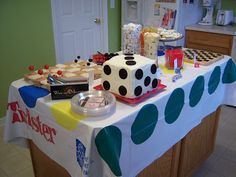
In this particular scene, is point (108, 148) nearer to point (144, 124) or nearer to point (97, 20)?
point (144, 124)

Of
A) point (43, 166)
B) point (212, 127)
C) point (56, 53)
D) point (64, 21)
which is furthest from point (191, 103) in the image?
point (64, 21)

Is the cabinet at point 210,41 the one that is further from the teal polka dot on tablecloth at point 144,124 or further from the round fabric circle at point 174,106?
the teal polka dot on tablecloth at point 144,124

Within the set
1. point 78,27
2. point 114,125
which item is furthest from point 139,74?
point 78,27

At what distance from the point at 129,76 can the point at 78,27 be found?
2584 millimetres

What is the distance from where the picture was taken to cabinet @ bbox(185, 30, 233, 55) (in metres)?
3.22

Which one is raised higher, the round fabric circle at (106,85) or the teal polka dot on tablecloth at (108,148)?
the round fabric circle at (106,85)

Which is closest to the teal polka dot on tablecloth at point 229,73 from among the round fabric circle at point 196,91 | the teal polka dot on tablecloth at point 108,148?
the round fabric circle at point 196,91

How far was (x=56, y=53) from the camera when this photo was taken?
323 centimetres

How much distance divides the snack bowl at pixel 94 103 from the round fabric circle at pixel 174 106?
0.37m

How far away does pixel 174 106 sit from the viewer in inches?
58.7

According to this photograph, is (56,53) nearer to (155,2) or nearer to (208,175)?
(155,2)

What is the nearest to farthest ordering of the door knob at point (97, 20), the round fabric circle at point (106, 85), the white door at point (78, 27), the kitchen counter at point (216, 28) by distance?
1. the round fabric circle at point (106, 85)
2. the kitchen counter at point (216, 28)
3. the white door at point (78, 27)
4. the door knob at point (97, 20)

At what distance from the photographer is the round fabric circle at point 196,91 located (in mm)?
1627

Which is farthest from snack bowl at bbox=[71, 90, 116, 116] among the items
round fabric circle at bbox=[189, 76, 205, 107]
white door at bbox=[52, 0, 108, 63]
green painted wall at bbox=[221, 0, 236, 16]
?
green painted wall at bbox=[221, 0, 236, 16]
